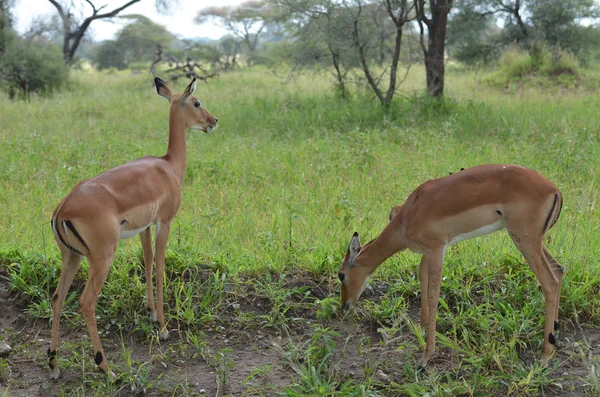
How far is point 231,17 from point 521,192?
28.6m

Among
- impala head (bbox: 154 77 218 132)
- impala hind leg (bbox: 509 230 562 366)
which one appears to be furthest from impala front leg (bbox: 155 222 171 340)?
impala hind leg (bbox: 509 230 562 366)

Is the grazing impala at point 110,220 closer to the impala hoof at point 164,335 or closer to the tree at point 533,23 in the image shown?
the impala hoof at point 164,335

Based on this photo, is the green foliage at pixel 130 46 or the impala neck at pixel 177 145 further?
the green foliage at pixel 130 46

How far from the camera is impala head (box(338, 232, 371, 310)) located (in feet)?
10.3

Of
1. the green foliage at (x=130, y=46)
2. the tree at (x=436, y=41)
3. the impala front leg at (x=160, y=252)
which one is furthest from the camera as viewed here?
the green foliage at (x=130, y=46)

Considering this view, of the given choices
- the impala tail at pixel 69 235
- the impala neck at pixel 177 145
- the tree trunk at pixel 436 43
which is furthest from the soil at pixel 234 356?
the tree trunk at pixel 436 43

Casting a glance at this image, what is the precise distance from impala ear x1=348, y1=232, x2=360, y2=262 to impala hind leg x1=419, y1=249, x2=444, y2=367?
313mm

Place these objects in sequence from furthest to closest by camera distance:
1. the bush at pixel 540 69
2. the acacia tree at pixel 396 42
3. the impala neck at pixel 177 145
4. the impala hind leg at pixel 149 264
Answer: the bush at pixel 540 69 → the acacia tree at pixel 396 42 → the impala neck at pixel 177 145 → the impala hind leg at pixel 149 264

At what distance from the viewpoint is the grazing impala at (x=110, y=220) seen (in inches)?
111

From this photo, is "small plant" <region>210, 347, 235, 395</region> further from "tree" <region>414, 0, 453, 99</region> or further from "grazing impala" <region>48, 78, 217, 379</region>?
"tree" <region>414, 0, 453, 99</region>

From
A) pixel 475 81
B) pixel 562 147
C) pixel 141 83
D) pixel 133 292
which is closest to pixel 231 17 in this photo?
pixel 141 83

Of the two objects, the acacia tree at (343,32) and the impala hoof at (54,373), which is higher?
the acacia tree at (343,32)

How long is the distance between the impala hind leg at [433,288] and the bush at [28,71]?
11.1 metres

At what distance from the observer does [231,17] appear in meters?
30.1
